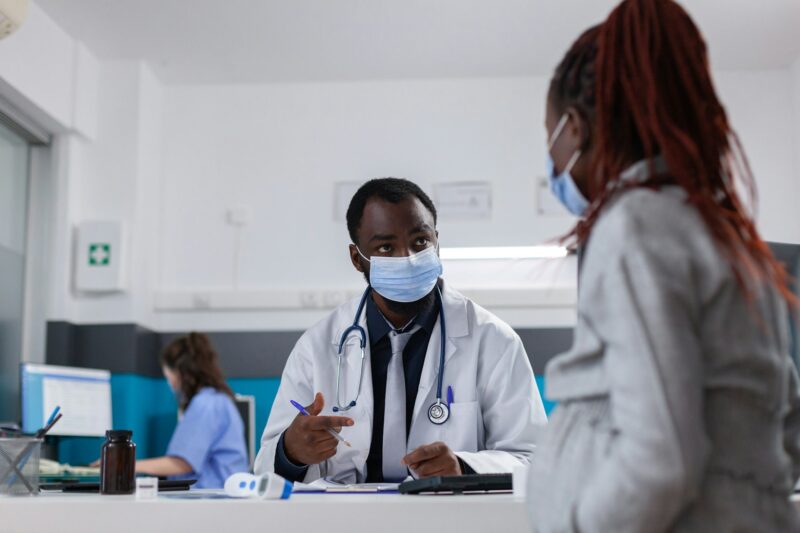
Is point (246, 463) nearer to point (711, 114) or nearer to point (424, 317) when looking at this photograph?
point (424, 317)

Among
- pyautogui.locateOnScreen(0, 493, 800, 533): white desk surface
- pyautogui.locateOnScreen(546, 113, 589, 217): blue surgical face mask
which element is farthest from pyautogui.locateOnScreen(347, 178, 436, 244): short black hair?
pyautogui.locateOnScreen(546, 113, 589, 217): blue surgical face mask

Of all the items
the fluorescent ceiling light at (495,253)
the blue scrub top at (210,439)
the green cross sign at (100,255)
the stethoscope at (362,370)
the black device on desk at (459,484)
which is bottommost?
the blue scrub top at (210,439)

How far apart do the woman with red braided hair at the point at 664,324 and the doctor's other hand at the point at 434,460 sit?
712 mm

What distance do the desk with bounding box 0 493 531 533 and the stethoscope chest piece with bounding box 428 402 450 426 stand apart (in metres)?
0.63

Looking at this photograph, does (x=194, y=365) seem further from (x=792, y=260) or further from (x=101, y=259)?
(x=792, y=260)

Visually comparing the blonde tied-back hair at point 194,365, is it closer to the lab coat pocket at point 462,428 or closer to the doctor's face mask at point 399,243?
the doctor's face mask at point 399,243

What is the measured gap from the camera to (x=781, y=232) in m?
5.18

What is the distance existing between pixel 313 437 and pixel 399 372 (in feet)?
1.08

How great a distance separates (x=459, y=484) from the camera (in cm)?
149

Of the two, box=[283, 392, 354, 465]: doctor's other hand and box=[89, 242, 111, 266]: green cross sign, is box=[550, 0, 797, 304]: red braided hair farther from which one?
box=[89, 242, 111, 266]: green cross sign

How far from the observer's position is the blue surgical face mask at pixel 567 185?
3.50ft

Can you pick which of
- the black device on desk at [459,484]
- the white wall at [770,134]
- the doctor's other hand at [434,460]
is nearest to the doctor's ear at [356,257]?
the doctor's other hand at [434,460]

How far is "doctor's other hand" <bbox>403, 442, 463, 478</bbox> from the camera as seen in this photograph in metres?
1.72

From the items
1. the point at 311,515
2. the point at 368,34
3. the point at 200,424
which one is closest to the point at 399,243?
the point at 311,515
